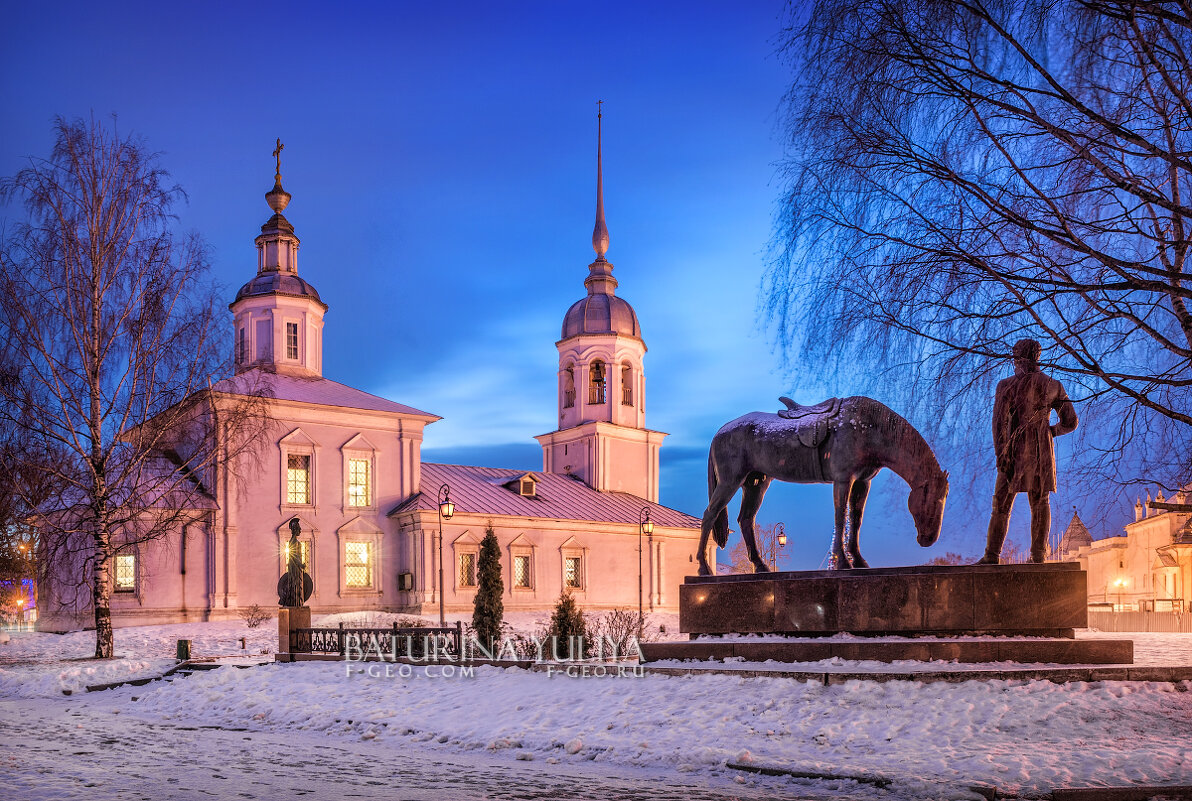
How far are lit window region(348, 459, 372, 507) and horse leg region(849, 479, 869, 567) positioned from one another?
2800 cm

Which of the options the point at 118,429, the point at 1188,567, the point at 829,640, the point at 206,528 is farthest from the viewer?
the point at 1188,567

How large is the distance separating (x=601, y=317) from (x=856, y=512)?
126 ft

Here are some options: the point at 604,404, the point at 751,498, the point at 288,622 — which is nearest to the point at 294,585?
the point at 288,622

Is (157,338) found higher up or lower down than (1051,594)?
higher up

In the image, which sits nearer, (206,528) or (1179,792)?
(1179,792)

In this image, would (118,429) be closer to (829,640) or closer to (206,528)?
(206,528)

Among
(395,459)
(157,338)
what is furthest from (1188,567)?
(157,338)

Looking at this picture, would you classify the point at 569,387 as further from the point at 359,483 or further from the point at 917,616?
the point at 917,616

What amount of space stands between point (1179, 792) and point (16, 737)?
12085 millimetres

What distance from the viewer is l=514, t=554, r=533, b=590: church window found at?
137 ft

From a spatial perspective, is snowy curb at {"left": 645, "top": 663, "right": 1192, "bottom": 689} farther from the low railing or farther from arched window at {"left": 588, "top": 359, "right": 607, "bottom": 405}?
arched window at {"left": 588, "top": 359, "right": 607, "bottom": 405}

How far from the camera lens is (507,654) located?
1811 cm

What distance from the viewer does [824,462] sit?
13641 millimetres

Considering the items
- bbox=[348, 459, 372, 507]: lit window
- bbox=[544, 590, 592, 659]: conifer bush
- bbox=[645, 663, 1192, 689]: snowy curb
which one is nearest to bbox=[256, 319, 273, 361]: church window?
bbox=[348, 459, 372, 507]: lit window
